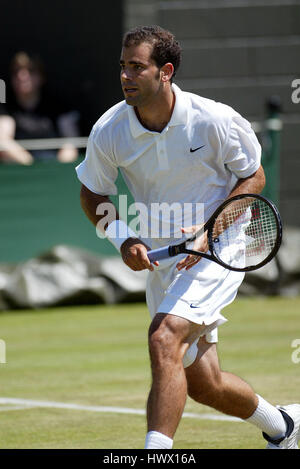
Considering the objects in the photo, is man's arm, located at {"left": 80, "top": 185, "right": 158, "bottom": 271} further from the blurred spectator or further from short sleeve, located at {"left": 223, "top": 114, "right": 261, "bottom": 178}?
the blurred spectator

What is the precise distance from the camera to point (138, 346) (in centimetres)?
888

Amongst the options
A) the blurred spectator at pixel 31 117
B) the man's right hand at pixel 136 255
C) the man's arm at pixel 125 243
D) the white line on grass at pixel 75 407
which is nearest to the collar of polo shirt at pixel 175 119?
the man's arm at pixel 125 243

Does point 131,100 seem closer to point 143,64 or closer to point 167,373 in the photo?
point 143,64

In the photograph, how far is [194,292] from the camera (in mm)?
4816

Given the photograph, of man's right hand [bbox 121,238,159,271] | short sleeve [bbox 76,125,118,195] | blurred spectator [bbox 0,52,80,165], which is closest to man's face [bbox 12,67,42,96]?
blurred spectator [bbox 0,52,80,165]

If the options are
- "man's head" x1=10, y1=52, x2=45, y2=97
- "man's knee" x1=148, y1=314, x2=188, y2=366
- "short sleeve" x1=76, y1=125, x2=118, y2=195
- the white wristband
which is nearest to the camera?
"man's knee" x1=148, y1=314, x2=188, y2=366

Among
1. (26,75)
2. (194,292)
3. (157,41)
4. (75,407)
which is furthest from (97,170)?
(26,75)

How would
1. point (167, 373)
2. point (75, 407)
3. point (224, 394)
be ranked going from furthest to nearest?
point (75, 407)
point (224, 394)
point (167, 373)

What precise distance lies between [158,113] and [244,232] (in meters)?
0.71

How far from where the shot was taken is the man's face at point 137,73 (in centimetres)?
486

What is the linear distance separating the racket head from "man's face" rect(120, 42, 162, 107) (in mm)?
644

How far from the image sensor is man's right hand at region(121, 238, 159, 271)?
15.4 ft
